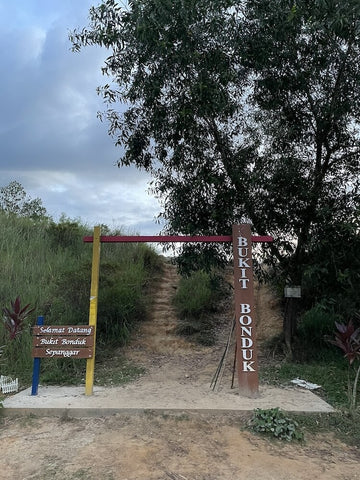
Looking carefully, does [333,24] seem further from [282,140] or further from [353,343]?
[353,343]

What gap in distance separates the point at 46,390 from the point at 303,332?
469cm

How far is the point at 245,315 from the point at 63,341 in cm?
236

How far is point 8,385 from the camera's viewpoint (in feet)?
17.7

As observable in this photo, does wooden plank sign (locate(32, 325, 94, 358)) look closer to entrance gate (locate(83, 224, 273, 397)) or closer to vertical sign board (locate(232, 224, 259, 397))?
entrance gate (locate(83, 224, 273, 397))

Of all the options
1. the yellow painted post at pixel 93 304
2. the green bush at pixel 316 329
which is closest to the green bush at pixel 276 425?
the yellow painted post at pixel 93 304

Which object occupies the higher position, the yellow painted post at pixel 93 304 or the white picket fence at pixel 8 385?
the yellow painted post at pixel 93 304

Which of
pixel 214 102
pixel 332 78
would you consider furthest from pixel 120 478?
pixel 332 78

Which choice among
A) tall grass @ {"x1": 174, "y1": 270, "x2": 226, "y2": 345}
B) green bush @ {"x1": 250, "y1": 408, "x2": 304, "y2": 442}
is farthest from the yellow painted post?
tall grass @ {"x1": 174, "y1": 270, "x2": 226, "y2": 345}

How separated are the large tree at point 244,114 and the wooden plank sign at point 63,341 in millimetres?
2271

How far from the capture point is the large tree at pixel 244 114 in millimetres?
5664

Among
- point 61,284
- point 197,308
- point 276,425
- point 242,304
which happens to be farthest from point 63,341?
point 197,308

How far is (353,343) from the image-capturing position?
5172 mm

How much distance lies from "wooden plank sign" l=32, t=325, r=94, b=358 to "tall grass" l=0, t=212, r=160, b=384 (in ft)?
2.96

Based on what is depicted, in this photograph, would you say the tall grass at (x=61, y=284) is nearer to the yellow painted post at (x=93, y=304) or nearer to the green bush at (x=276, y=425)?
the yellow painted post at (x=93, y=304)
